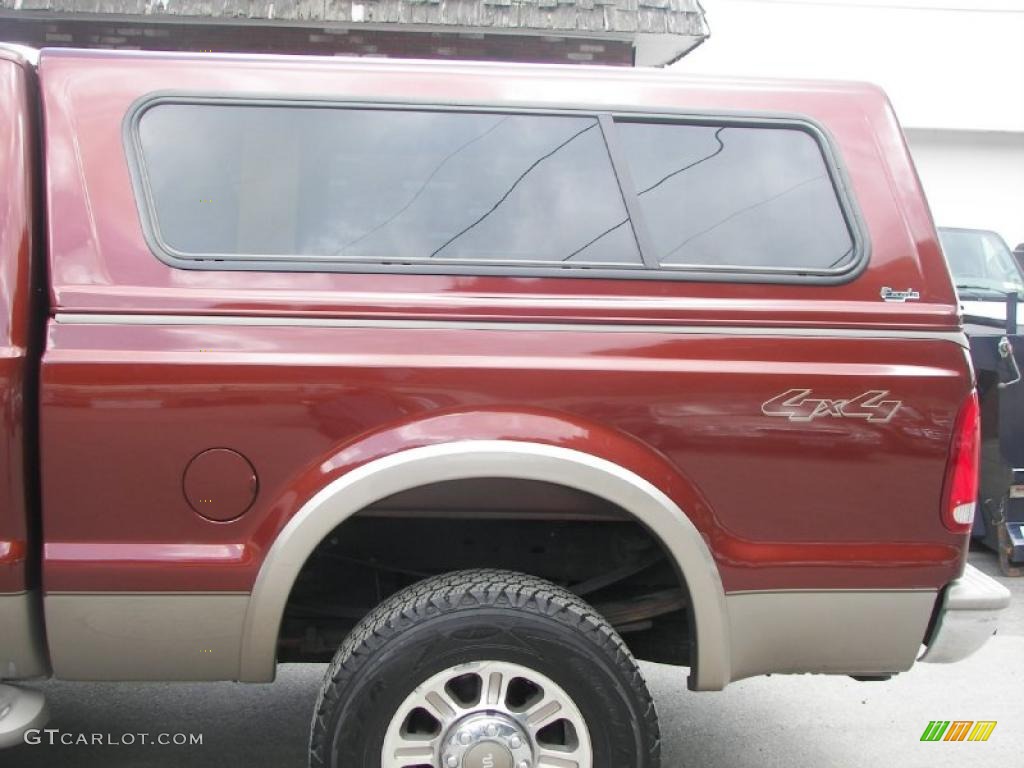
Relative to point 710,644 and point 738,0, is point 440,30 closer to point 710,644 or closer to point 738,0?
point 710,644

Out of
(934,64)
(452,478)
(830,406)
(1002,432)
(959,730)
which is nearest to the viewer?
(452,478)

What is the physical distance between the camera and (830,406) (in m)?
2.59

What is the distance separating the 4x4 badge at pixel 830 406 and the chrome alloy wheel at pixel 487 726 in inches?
37.2

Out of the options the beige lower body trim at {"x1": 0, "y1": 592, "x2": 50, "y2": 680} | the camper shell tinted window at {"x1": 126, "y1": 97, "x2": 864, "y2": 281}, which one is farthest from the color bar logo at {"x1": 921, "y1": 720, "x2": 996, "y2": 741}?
the beige lower body trim at {"x1": 0, "y1": 592, "x2": 50, "y2": 680}

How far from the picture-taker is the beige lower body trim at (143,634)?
8.26ft

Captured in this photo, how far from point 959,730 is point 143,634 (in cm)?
310

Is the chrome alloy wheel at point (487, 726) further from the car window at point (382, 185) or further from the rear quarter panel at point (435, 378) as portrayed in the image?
the car window at point (382, 185)

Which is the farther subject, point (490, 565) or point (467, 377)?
point (490, 565)

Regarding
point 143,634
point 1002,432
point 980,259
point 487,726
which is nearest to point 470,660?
point 487,726

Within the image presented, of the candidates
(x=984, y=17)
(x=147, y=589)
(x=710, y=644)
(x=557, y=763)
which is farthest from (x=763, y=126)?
(x=984, y=17)

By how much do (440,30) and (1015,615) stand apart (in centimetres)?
567

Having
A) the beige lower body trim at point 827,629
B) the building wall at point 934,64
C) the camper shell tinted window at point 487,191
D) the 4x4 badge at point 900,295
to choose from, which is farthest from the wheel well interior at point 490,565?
the building wall at point 934,64

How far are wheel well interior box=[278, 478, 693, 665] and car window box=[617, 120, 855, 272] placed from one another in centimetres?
85

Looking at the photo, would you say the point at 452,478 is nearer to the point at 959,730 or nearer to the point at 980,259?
the point at 959,730
